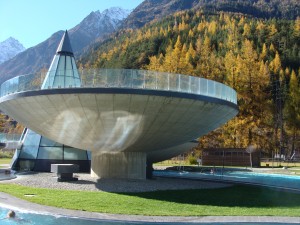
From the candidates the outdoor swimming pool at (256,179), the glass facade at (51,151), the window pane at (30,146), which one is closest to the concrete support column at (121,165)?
the outdoor swimming pool at (256,179)

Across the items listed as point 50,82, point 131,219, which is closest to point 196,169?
point 50,82

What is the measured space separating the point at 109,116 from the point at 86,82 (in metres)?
2.00

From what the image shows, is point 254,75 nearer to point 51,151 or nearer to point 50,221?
point 51,151

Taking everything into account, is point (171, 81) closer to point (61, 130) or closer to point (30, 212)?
point (61, 130)

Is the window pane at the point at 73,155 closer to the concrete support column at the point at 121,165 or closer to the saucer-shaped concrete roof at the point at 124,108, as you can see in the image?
the concrete support column at the point at 121,165

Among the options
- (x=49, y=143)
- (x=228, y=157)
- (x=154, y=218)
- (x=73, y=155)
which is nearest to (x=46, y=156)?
(x=49, y=143)

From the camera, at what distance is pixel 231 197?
18.7 meters

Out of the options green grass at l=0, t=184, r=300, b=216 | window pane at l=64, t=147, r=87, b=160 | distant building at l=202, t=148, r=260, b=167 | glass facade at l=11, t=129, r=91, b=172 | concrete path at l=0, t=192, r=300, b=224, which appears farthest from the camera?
distant building at l=202, t=148, r=260, b=167

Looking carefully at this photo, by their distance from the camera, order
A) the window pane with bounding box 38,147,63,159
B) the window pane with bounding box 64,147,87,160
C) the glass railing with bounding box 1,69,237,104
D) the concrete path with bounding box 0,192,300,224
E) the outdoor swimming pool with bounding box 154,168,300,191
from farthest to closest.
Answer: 1. the window pane with bounding box 64,147,87,160
2. the window pane with bounding box 38,147,63,159
3. the outdoor swimming pool with bounding box 154,168,300,191
4. the glass railing with bounding box 1,69,237,104
5. the concrete path with bounding box 0,192,300,224

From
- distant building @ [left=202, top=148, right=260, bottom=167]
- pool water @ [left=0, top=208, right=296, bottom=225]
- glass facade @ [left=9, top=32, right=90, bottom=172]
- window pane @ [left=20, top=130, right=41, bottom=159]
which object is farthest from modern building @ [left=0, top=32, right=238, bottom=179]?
distant building @ [left=202, top=148, right=260, bottom=167]

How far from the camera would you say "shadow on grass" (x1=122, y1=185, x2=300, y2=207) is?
1678 centimetres

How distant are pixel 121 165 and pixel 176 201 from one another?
7903 millimetres

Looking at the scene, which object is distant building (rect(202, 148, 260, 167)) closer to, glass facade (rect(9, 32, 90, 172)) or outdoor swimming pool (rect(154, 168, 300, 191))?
outdoor swimming pool (rect(154, 168, 300, 191))

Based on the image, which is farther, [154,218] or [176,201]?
[176,201]
